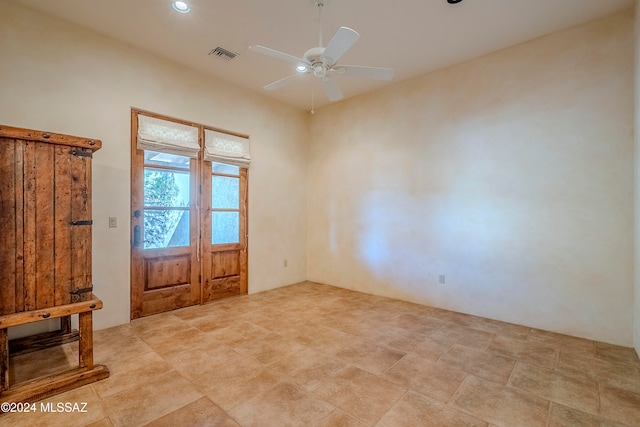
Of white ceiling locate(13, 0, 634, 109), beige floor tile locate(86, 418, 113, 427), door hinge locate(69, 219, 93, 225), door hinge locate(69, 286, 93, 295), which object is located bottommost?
beige floor tile locate(86, 418, 113, 427)

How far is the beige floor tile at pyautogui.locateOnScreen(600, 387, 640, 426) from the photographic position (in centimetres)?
187

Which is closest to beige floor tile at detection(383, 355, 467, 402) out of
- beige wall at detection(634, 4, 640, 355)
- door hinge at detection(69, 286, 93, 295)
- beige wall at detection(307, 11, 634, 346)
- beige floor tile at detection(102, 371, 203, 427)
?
beige floor tile at detection(102, 371, 203, 427)

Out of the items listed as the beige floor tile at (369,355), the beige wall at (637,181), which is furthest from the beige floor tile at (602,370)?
the beige floor tile at (369,355)

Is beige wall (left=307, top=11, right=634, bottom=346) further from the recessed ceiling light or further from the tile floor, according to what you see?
the recessed ceiling light

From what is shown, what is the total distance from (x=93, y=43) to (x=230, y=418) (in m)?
3.94

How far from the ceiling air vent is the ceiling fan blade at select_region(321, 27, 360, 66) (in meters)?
1.79

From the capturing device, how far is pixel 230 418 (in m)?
1.86

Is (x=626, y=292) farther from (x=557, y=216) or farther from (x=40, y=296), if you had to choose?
(x=40, y=296)

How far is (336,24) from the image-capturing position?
120 inches

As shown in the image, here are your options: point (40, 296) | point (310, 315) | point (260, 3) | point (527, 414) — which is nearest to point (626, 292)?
point (527, 414)

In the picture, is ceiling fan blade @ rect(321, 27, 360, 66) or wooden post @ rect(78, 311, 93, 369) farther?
wooden post @ rect(78, 311, 93, 369)

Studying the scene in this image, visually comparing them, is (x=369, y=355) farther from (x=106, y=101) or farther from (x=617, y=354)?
(x=106, y=101)

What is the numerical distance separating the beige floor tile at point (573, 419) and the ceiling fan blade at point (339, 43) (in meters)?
2.84

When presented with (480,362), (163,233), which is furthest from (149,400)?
(480,362)
